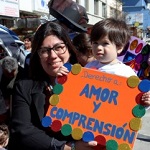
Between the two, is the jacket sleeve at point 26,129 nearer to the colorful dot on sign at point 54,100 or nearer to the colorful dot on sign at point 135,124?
the colorful dot on sign at point 54,100

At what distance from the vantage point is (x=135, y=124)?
1.36m

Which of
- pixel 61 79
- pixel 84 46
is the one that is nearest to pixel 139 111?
pixel 61 79

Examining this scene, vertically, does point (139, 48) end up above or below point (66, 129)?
above

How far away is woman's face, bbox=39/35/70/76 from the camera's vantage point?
1.57 metres

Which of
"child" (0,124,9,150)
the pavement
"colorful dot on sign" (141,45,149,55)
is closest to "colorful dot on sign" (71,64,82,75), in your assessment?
"child" (0,124,9,150)

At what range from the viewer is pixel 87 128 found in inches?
56.2

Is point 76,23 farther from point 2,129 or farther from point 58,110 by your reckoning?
point 58,110

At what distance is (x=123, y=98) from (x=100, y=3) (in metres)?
27.3

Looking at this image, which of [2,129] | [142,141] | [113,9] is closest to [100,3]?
[113,9]

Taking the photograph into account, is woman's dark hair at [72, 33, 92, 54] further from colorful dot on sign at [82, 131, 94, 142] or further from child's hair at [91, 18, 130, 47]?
colorful dot on sign at [82, 131, 94, 142]

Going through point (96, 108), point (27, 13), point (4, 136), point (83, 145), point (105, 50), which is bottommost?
point (4, 136)

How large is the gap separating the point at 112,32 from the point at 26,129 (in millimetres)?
759

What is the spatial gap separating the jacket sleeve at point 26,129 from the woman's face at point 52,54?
0.15 m

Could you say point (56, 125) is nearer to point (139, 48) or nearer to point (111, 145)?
point (111, 145)
